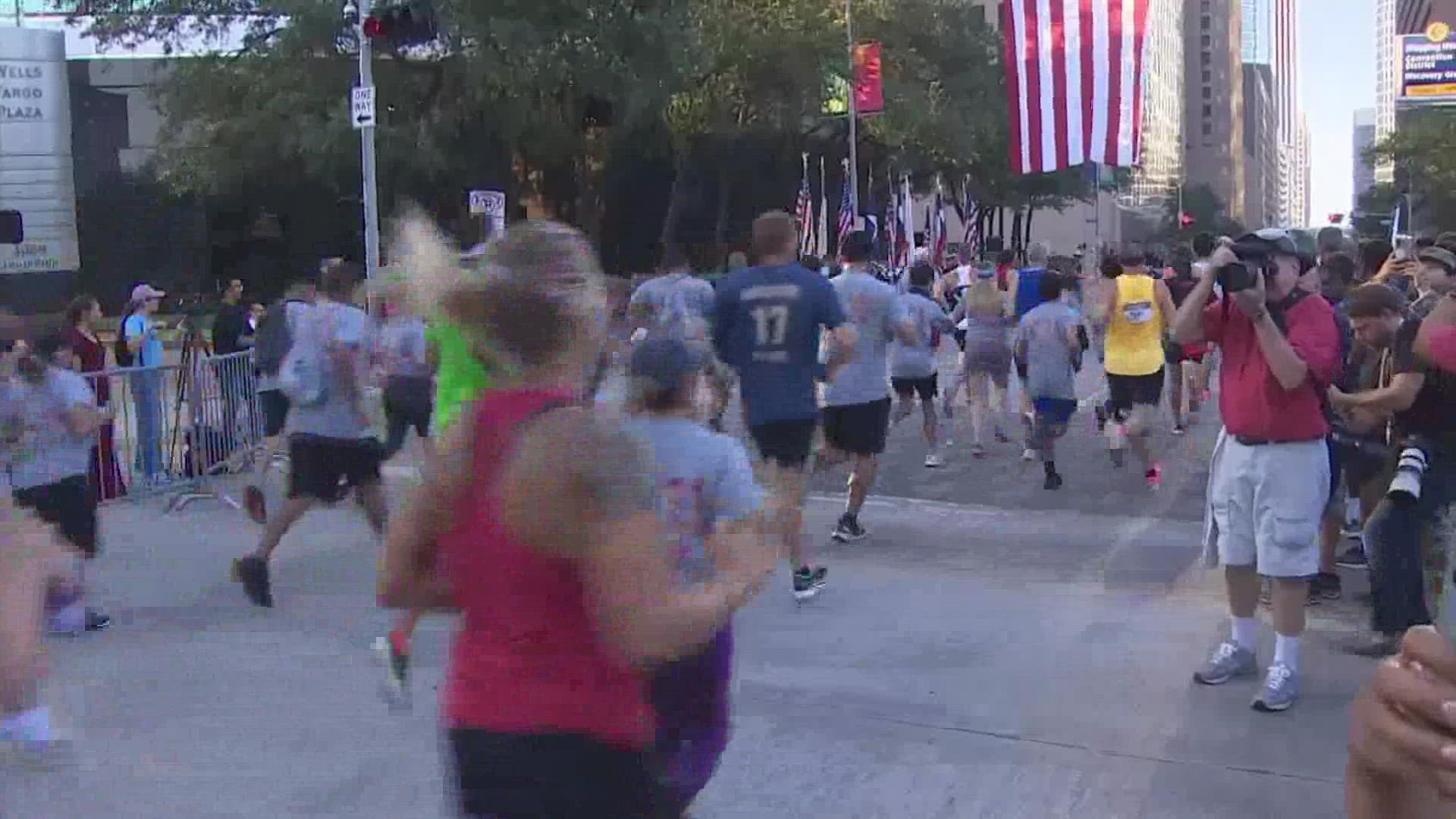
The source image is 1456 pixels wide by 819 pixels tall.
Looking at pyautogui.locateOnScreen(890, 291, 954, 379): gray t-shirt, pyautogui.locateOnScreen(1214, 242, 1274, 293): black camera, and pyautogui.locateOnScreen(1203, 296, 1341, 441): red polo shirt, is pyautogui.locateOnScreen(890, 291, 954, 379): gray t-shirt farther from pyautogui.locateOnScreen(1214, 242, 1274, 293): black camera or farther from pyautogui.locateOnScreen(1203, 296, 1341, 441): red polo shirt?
pyautogui.locateOnScreen(1214, 242, 1274, 293): black camera

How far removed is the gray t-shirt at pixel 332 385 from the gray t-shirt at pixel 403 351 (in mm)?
1175

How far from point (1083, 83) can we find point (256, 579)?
10.6m

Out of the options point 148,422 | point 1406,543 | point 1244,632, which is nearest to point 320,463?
point 148,422

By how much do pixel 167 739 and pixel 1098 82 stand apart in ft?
40.2

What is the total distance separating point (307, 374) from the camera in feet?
25.7

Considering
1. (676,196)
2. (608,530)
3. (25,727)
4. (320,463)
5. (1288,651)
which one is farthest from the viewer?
(676,196)

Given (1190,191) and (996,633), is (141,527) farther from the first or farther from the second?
(1190,191)

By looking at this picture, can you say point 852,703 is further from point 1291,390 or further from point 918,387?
point 918,387

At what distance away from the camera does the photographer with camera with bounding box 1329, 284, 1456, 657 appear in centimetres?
615

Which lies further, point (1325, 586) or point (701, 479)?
point (1325, 586)

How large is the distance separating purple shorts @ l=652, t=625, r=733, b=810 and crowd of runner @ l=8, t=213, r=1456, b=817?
1cm

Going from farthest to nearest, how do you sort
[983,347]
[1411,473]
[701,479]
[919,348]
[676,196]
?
[676,196] < [983,347] < [919,348] < [1411,473] < [701,479]

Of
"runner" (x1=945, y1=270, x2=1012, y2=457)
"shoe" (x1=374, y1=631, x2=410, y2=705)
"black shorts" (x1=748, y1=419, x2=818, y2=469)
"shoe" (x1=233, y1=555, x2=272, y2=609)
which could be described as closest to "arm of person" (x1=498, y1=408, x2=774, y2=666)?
"shoe" (x1=374, y1=631, x2=410, y2=705)

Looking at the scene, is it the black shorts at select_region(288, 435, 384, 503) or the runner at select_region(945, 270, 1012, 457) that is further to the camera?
the runner at select_region(945, 270, 1012, 457)
